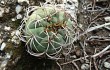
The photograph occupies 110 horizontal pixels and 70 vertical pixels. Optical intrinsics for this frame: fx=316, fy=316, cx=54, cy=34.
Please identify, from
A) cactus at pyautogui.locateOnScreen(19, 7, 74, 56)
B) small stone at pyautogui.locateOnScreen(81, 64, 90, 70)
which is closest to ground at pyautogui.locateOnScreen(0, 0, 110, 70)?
small stone at pyautogui.locateOnScreen(81, 64, 90, 70)

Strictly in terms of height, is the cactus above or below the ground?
above

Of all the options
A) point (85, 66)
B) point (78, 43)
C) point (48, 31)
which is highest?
point (48, 31)

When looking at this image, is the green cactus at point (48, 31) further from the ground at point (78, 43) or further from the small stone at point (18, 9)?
the small stone at point (18, 9)

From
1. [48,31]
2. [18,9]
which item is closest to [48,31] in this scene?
[48,31]

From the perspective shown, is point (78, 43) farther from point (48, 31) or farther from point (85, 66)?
point (48, 31)

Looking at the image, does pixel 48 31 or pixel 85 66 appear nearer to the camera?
pixel 48 31

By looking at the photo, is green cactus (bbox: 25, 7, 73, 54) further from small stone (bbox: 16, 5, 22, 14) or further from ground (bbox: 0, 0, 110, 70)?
small stone (bbox: 16, 5, 22, 14)

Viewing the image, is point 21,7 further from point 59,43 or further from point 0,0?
point 59,43

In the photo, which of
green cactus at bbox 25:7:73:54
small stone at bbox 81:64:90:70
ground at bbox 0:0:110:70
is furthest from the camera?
small stone at bbox 81:64:90:70

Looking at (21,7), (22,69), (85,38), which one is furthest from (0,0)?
(85,38)
